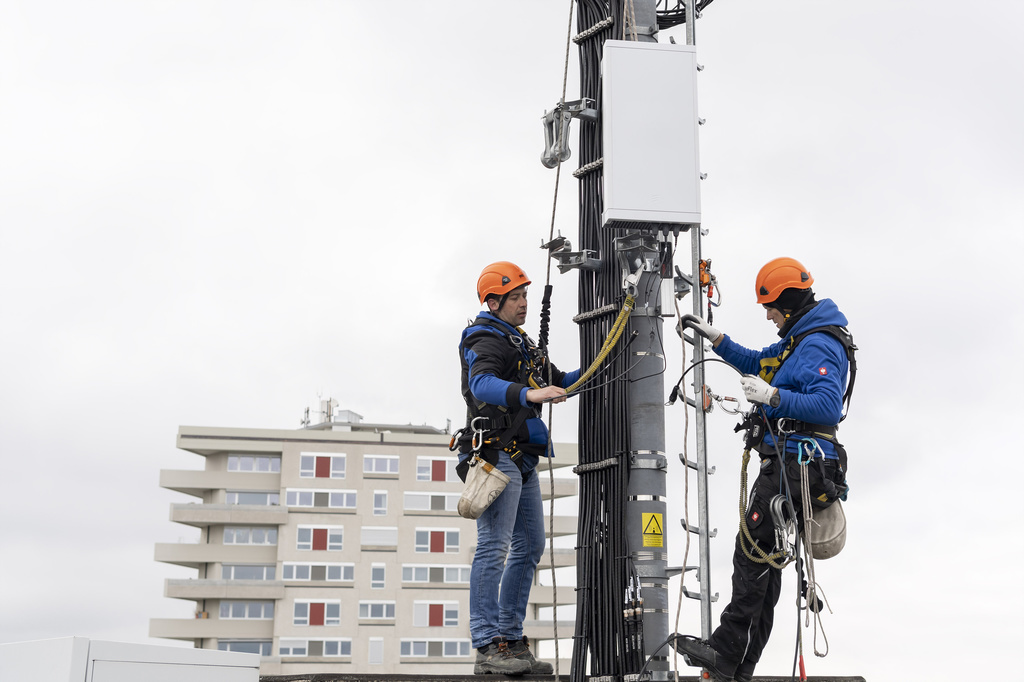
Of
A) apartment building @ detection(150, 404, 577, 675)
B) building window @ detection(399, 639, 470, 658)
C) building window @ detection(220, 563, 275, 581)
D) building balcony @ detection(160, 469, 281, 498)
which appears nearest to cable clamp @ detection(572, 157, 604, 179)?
apartment building @ detection(150, 404, 577, 675)

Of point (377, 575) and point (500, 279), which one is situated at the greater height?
point (377, 575)

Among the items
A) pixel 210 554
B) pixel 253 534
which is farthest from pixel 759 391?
pixel 253 534

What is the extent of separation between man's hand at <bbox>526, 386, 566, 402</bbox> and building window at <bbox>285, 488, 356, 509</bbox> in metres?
67.1

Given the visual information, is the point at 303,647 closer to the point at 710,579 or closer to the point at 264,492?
the point at 264,492

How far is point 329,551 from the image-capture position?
70.4 metres

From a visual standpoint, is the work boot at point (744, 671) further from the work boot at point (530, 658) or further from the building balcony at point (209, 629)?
the building balcony at point (209, 629)

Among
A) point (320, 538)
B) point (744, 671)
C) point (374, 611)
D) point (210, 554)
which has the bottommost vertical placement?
point (744, 671)

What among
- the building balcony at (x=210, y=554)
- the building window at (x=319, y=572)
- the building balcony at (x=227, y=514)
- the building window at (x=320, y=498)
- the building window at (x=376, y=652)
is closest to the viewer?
the building window at (x=376, y=652)

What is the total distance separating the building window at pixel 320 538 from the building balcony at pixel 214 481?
3.66 meters

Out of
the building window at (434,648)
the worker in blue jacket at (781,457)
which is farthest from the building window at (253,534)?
the worker in blue jacket at (781,457)

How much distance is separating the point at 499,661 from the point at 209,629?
64.9m

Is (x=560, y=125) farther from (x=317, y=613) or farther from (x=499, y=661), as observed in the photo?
(x=317, y=613)

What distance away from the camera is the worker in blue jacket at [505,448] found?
20.5ft

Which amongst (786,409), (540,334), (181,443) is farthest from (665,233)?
(181,443)
